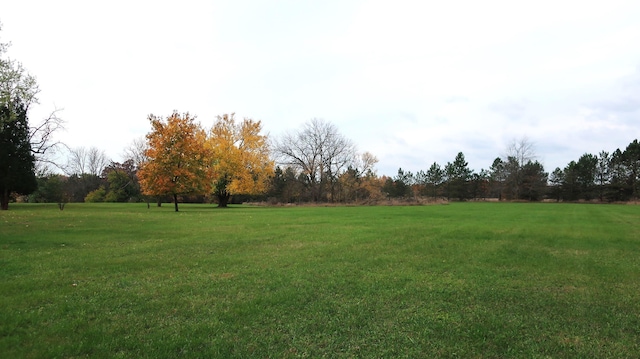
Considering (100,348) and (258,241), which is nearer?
(100,348)

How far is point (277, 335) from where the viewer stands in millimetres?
4246

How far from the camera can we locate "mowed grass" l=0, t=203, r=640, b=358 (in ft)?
13.0

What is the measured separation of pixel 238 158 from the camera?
41.2 m

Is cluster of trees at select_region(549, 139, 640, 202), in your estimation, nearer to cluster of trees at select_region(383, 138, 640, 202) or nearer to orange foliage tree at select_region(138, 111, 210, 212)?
cluster of trees at select_region(383, 138, 640, 202)

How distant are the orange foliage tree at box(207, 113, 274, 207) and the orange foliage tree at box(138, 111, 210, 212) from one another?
10007mm

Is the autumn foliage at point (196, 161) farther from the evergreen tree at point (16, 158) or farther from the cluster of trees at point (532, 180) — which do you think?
the cluster of trees at point (532, 180)

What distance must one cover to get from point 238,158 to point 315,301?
37.3 metres

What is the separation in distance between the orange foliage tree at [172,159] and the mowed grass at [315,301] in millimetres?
18346

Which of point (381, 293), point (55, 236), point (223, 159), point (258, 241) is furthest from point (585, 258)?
point (223, 159)

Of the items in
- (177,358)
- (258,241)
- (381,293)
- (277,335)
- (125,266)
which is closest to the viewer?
(177,358)

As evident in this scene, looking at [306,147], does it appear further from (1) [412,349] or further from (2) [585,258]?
(1) [412,349]

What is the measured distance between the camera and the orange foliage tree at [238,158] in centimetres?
4097

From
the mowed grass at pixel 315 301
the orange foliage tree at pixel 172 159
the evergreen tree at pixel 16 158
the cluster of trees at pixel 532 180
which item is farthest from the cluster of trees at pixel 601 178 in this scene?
the evergreen tree at pixel 16 158

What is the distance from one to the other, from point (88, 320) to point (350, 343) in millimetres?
3610
